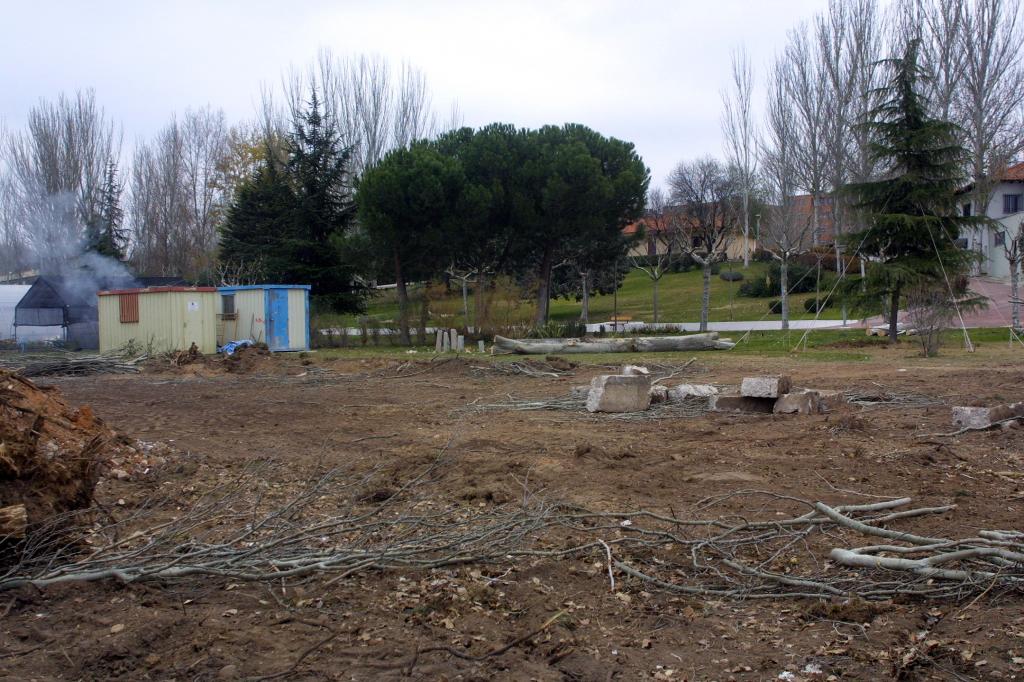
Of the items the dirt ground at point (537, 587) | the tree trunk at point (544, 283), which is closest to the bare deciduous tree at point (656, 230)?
the tree trunk at point (544, 283)

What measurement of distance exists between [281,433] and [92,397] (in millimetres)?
5396

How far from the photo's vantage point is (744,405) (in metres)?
10.8

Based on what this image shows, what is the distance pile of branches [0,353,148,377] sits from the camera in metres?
18.0

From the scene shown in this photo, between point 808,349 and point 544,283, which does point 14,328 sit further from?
Result: point 808,349

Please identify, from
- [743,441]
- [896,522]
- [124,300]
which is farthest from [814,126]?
[896,522]

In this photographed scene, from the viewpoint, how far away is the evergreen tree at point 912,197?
21.8 metres

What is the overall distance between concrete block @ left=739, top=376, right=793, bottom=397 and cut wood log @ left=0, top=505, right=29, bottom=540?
8075 millimetres

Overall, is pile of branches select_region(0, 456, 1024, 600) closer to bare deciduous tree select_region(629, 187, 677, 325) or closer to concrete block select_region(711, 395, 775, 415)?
concrete block select_region(711, 395, 775, 415)

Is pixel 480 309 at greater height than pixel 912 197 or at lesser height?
lesser

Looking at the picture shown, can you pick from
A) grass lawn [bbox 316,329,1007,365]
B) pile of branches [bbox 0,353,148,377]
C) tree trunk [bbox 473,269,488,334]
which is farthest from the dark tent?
tree trunk [bbox 473,269,488,334]

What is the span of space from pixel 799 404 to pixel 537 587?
6.47m

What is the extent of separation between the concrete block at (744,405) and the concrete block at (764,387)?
5.1 inches

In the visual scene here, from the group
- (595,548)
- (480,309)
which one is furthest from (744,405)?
(480,309)

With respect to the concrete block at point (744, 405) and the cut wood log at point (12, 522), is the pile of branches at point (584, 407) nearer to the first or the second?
the concrete block at point (744, 405)
